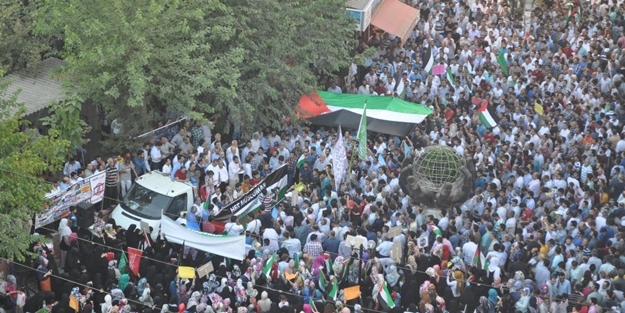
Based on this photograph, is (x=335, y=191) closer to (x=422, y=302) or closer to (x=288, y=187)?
(x=288, y=187)

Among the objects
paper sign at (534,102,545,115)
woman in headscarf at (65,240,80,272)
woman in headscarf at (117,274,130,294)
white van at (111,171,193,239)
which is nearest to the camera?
woman in headscarf at (117,274,130,294)

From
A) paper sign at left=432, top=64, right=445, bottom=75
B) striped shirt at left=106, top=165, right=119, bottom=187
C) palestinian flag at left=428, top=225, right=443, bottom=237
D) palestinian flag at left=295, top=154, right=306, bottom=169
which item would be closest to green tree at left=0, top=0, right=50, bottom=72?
striped shirt at left=106, top=165, right=119, bottom=187

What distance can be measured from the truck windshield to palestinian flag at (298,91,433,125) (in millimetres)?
5519

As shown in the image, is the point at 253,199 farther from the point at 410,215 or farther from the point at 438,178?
the point at 438,178

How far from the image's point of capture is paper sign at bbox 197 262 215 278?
2018 cm

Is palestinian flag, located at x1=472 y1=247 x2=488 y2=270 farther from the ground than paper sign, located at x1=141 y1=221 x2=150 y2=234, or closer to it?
closer to it

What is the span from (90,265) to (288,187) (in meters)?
5.43

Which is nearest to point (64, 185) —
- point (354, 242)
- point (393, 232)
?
point (354, 242)

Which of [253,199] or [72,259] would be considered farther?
[253,199]

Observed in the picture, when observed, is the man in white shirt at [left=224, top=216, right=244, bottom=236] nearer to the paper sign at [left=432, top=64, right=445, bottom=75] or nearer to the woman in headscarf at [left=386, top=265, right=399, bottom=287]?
the woman in headscarf at [left=386, top=265, right=399, bottom=287]

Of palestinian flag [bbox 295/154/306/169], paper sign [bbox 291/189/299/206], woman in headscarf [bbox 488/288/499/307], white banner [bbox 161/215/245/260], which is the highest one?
white banner [bbox 161/215/245/260]

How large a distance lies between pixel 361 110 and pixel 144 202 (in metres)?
6.91

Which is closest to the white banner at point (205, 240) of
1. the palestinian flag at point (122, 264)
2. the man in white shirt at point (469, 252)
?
the palestinian flag at point (122, 264)

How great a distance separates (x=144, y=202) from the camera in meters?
23.0
